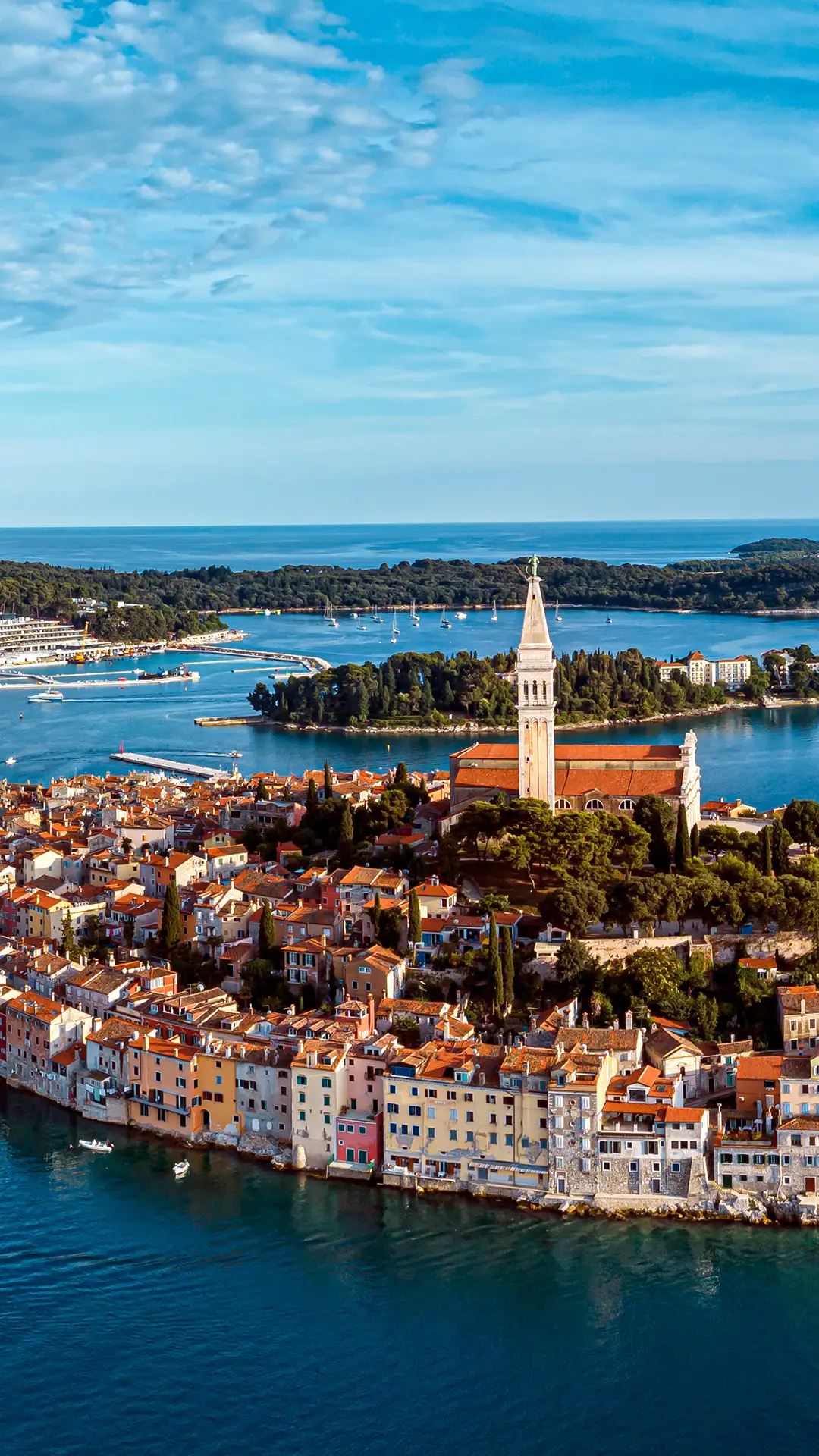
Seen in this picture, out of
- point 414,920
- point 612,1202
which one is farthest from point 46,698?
point 612,1202

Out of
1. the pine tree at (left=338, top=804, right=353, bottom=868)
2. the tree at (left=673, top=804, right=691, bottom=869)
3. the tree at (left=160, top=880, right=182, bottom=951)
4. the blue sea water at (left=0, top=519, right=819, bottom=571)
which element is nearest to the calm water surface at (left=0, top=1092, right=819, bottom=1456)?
the tree at (left=160, top=880, right=182, bottom=951)

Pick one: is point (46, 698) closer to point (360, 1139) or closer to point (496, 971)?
point (496, 971)

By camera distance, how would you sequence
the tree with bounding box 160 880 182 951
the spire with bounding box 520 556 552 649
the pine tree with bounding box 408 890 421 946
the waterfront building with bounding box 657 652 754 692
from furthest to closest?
the waterfront building with bounding box 657 652 754 692 < the spire with bounding box 520 556 552 649 < the tree with bounding box 160 880 182 951 < the pine tree with bounding box 408 890 421 946

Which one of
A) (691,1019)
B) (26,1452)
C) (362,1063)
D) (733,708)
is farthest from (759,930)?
(733,708)

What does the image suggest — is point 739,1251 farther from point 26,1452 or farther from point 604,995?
point 26,1452

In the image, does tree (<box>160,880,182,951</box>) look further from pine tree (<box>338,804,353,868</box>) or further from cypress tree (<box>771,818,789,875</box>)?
cypress tree (<box>771,818,789,875</box>)

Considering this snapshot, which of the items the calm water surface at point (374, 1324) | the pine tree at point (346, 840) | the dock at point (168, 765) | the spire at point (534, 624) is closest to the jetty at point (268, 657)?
the dock at point (168, 765)

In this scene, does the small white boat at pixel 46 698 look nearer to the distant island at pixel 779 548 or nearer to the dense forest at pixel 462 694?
the dense forest at pixel 462 694
